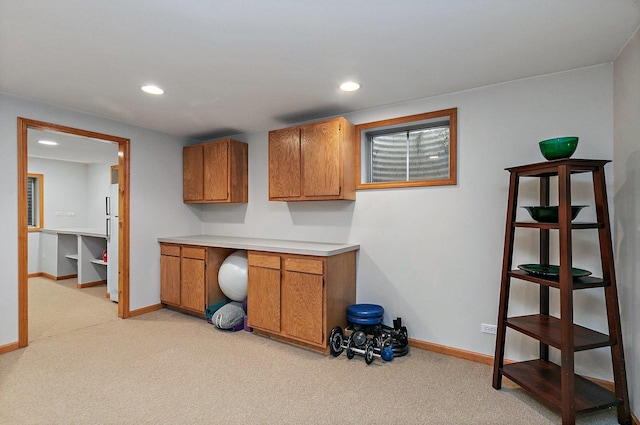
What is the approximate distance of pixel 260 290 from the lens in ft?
10.7

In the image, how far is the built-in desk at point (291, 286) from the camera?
2895 millimetres

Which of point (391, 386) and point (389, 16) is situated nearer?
point (389, 16)

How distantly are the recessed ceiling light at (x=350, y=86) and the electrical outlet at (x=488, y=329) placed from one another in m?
2.28

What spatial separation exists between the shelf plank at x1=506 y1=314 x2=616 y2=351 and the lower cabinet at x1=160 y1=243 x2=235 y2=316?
304 cm

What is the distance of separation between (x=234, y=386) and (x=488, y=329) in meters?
2.09

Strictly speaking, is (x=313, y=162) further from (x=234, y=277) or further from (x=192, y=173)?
(x=192, y=173)

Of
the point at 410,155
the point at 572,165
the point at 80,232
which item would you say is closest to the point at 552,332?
the point at 572,165

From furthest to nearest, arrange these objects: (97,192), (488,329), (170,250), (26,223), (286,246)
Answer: (97,192), (170,250), (286,246), (26,223), (488,329)

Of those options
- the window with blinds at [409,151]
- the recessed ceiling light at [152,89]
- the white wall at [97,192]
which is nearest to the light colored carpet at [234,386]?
the window with blinds at [409,151]

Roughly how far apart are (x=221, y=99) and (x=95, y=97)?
1.14 m

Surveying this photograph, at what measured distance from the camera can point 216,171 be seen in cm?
416

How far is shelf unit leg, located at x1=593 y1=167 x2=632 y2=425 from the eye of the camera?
6.29 feet

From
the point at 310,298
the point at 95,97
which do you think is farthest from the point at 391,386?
the point at 95,97

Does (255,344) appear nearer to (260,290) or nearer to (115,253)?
A: (260,290)
